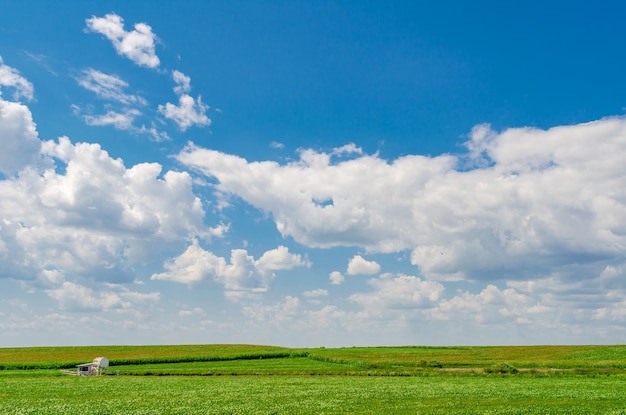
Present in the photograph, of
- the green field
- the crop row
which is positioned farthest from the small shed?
the crop row

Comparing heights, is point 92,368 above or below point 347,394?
below

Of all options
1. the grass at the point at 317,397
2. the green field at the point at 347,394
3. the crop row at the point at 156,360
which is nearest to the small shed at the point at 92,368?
the green field at the point at 347,394

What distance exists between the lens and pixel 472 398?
4641 centimetres

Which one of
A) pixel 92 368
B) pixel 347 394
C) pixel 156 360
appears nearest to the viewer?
pixel 347 394

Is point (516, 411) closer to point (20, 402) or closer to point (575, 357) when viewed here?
point (20, 402)

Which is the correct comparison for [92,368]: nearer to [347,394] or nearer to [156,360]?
[156,360]

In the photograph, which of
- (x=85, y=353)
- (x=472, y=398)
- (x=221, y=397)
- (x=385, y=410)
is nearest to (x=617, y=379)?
(x=472, y=398)

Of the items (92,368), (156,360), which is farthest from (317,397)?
(156,360)

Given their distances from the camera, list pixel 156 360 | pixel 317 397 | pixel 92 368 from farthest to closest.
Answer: pixel 156 360 → pixel 92 368 → pixel 317 397

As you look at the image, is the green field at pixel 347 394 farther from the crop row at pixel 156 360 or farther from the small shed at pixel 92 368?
the crop row at pixel 156 360

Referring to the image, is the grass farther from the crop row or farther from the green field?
the crop row

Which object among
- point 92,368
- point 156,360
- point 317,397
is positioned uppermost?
point 317,397

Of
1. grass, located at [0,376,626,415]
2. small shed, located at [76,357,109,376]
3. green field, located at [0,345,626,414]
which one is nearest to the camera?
grass, located at [0,376,626,415]

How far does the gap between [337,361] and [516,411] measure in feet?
229
